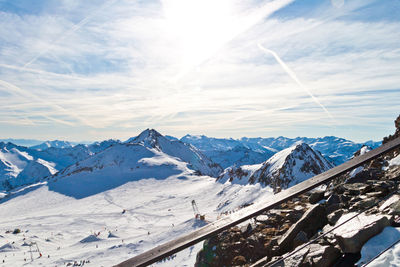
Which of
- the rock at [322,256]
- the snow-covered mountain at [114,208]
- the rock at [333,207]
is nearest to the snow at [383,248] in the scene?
the rock at [322,256]

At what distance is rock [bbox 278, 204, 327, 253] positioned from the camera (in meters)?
4.30

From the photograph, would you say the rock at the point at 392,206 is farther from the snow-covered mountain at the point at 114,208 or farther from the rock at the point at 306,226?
the snow-covered mountain at the point at 114,208

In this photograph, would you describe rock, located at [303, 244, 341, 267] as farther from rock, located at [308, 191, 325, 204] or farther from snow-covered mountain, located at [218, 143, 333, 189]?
snow-covered mountain, located at [218, 143, 333, 189]

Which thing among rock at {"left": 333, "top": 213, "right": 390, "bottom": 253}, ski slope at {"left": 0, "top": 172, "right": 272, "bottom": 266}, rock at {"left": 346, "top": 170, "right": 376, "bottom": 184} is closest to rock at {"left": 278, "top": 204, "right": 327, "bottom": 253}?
rock at {"left": 333, "top": 213, "right": 390, "bottom": 253}

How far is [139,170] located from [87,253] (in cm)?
11898

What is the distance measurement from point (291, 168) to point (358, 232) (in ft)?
318

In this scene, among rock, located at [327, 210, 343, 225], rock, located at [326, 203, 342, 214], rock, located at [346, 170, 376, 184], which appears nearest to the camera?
rock, located at [327, 210, 343, 225]

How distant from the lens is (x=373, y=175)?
7516 mm

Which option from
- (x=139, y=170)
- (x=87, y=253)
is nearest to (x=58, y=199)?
(x=139, y=170)

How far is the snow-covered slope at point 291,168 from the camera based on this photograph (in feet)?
288

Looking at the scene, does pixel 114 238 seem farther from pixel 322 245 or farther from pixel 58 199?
pixel 58 199

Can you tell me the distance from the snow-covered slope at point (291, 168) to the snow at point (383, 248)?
85.1 meters

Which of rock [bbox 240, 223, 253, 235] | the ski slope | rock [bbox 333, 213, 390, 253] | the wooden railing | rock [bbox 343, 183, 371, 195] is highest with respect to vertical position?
the wooden railing

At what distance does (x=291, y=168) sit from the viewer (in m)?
93.6
